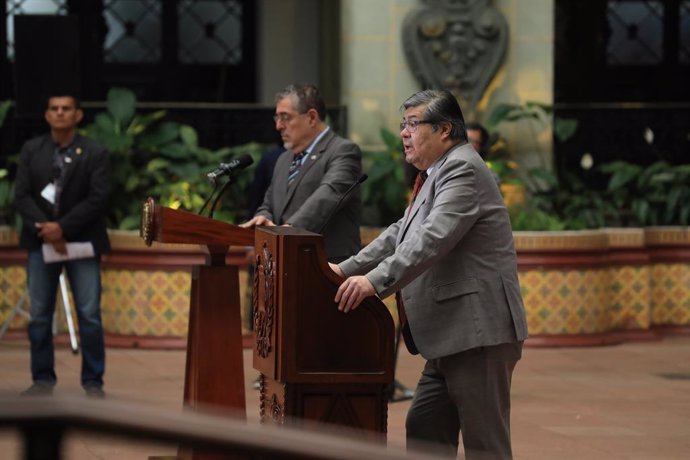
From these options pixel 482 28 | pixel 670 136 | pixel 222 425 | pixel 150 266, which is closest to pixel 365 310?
pixel 222 425

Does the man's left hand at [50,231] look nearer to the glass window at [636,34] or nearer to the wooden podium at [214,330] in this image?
the wooden podium at [214,330]

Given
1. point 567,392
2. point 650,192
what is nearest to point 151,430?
point 567,392

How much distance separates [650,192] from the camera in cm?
1320

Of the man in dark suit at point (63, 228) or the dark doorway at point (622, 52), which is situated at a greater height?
the dark doorway at point (622, 52)

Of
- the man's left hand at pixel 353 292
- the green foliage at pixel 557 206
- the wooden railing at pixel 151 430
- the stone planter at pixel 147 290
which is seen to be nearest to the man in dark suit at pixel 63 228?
the stone planter at pixel 147 290

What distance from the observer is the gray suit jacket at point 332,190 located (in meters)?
6.97

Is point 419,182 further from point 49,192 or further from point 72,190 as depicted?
point 49,192

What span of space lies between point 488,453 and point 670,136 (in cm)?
955

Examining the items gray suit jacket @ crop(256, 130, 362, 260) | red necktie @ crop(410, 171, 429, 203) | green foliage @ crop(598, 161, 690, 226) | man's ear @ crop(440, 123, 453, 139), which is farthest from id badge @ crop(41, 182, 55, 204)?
green foliage @ crop(598, 161, 690, 226)

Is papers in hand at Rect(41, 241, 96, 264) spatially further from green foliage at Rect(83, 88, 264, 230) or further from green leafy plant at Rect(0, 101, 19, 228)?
green leafy plant at Rect(0, 101, 19, 228)

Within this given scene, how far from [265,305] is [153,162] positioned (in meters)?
7.19

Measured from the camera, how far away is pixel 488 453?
5.06 meters

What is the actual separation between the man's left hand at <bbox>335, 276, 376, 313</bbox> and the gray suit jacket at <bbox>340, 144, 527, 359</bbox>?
0.10ft

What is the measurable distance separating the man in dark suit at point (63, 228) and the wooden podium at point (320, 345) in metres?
3.81
